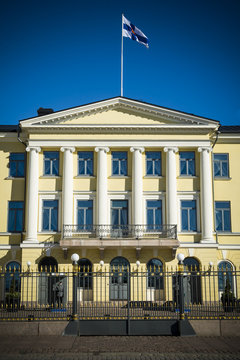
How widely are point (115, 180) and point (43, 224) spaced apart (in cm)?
559

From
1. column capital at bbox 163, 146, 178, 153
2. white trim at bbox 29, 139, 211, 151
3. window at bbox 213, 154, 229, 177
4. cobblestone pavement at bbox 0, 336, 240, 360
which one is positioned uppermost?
white trim at bbox 29, 139, 211, 151

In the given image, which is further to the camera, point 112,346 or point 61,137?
point 61,137

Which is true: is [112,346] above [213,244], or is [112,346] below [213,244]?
below

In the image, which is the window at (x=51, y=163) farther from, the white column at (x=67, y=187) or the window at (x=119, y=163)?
the window at (x=119, y=163)

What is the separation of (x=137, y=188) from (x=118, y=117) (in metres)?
4.97

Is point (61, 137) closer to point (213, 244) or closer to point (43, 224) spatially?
point (43, 224)

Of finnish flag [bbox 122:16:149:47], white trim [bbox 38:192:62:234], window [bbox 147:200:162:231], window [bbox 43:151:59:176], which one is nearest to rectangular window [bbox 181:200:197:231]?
window [bbox 147:200:162:231]

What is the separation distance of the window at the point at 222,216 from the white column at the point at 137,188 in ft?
17.6

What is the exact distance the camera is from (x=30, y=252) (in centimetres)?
2880

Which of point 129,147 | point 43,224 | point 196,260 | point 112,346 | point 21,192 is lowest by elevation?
point 112,346

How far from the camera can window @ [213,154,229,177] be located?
31.2m

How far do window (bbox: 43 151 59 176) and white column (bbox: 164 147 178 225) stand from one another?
7393 mm

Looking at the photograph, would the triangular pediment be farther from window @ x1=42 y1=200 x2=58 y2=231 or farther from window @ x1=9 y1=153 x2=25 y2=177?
window @ x1=42 y1=200 x2=58 y2=231

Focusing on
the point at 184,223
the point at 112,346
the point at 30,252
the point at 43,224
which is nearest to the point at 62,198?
the point at 43,224
